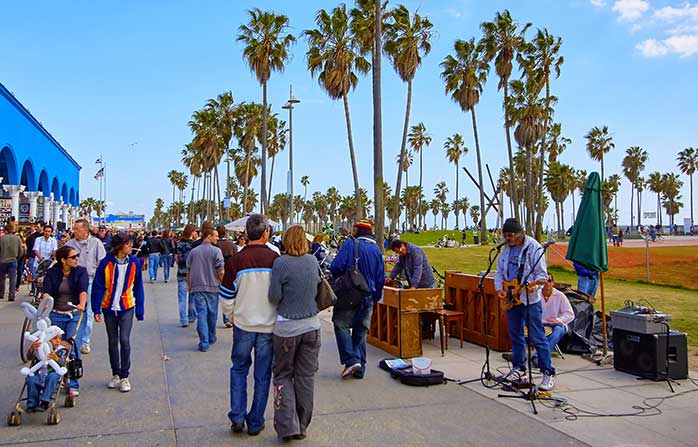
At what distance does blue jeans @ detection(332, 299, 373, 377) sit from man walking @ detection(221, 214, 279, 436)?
2.13 meters

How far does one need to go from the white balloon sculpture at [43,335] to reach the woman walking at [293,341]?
7.26ft

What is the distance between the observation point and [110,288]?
6.05 meters

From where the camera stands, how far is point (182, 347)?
8852 mm

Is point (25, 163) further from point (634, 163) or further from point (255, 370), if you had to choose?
point (634, 163)

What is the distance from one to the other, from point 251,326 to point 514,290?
3.14m

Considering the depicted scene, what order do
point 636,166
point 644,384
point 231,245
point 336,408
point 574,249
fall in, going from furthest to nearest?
point 636,166, point 231,245, point 574,249, point 644,384, point 336,408

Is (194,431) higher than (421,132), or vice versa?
(421,132)

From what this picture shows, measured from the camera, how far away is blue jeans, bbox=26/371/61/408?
17.2ft

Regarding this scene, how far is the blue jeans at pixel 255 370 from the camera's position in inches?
192

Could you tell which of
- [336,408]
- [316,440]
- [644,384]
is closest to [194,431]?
[316,440]

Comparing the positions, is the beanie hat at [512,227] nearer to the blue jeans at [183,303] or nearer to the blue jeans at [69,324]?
the blue jeans at [69,324]

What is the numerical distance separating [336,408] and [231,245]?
5.28 metres

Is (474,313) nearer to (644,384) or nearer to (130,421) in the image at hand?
(644,384)

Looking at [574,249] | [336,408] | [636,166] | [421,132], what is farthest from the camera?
[636,166]
